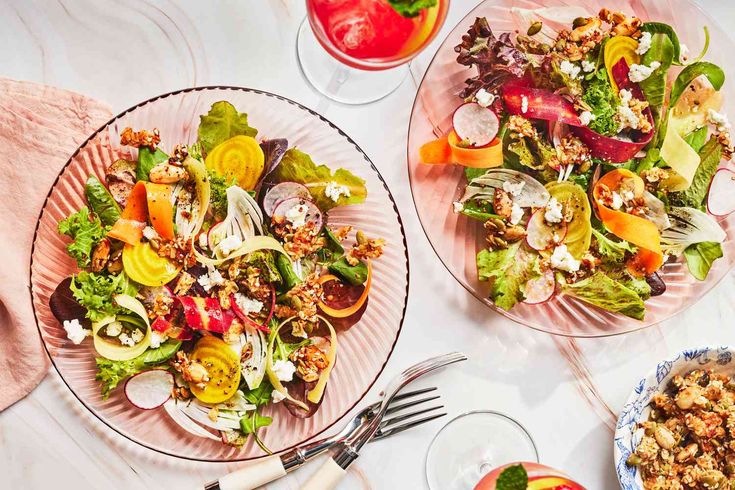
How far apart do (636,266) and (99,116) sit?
144 centimetres

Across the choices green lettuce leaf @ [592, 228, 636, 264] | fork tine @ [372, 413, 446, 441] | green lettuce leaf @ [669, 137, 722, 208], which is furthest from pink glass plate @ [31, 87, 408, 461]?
green lettuce leaf @ [669, 137, 722, 208]

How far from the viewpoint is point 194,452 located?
198 centimetres

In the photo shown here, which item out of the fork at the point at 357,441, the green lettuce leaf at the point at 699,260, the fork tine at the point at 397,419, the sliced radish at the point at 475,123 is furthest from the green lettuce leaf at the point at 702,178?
the fork tine at the point at 397,419

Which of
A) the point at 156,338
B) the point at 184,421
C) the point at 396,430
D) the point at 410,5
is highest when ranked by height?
the point at 410,5

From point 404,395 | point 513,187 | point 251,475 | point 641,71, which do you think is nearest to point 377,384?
point 404,395

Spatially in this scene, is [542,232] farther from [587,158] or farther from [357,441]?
[357,441]

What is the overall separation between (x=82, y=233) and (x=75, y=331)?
0.75 feet

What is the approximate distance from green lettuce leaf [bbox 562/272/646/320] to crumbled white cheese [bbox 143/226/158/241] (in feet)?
3.37

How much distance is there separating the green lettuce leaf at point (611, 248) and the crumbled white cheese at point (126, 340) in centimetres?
118

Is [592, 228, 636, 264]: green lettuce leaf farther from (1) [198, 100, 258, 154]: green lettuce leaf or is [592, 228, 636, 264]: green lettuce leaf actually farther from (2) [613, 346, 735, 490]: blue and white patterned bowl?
(1) [198, 100, 258, 154]: green lettuce leaf

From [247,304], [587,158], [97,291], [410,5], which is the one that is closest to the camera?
[410,5]

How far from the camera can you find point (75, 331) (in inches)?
73.8

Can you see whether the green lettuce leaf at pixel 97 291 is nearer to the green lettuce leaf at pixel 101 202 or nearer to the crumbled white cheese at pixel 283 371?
the green lettuce leaf at pixel 101 202

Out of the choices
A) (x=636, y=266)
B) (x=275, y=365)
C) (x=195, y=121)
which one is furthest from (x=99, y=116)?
(x=636, y=266)
